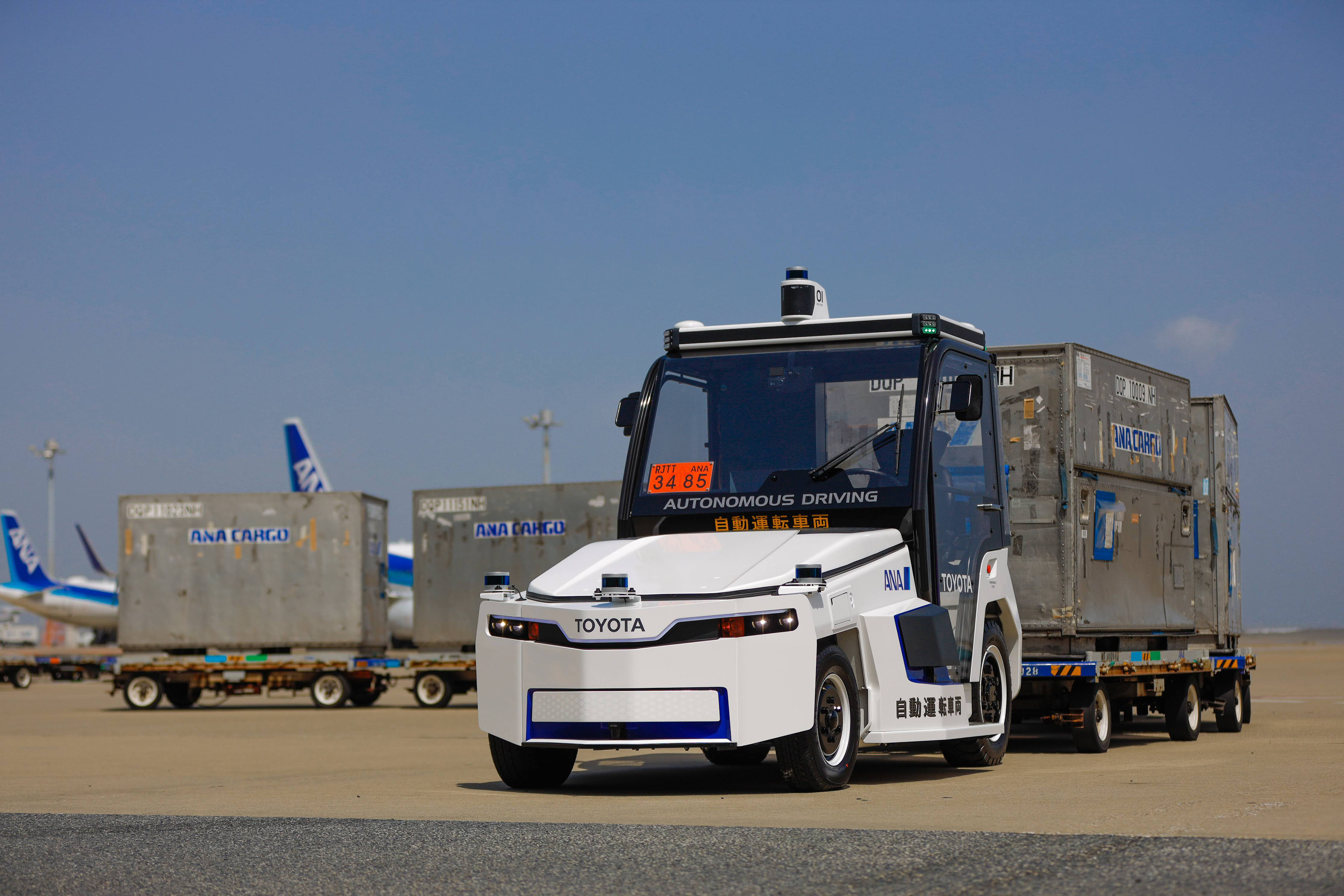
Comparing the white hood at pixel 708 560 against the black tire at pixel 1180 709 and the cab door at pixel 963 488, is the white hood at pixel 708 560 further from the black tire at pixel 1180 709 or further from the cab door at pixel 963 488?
the black tire at pixel 1180 709

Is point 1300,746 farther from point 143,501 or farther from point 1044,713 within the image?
point 143,501

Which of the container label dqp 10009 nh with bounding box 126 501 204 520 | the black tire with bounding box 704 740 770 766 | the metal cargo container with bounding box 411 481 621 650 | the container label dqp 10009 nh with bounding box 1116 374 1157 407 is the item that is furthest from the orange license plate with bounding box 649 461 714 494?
the container label dqp 10009 nh with bounding box 126 501 204 520

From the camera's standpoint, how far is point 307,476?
140ft

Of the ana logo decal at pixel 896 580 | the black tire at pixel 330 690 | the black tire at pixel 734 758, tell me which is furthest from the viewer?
the black tire at pixel 330 690

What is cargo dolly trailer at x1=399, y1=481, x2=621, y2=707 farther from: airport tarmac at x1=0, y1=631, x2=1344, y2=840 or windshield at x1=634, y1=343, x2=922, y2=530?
windshield at x1=634, y1=343, x2=922, y2=530

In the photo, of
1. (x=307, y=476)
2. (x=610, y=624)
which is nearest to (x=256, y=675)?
(x=307, y=476)

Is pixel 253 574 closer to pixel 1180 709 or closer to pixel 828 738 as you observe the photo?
pixel 1180 709

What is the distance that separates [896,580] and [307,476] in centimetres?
3465

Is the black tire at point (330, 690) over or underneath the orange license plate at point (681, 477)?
underneath

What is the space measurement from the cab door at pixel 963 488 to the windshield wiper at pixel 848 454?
271 mm

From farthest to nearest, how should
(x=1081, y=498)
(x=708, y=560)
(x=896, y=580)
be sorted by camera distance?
(x=1081, y=498), (x=896, y=580), (x=708, y=560)

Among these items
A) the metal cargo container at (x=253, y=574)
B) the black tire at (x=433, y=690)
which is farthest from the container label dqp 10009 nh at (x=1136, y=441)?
the metal cargo container at (x=253, y=574)

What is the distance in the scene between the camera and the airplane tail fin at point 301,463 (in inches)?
1678

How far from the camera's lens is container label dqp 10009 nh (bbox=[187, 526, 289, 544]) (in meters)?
27.1
